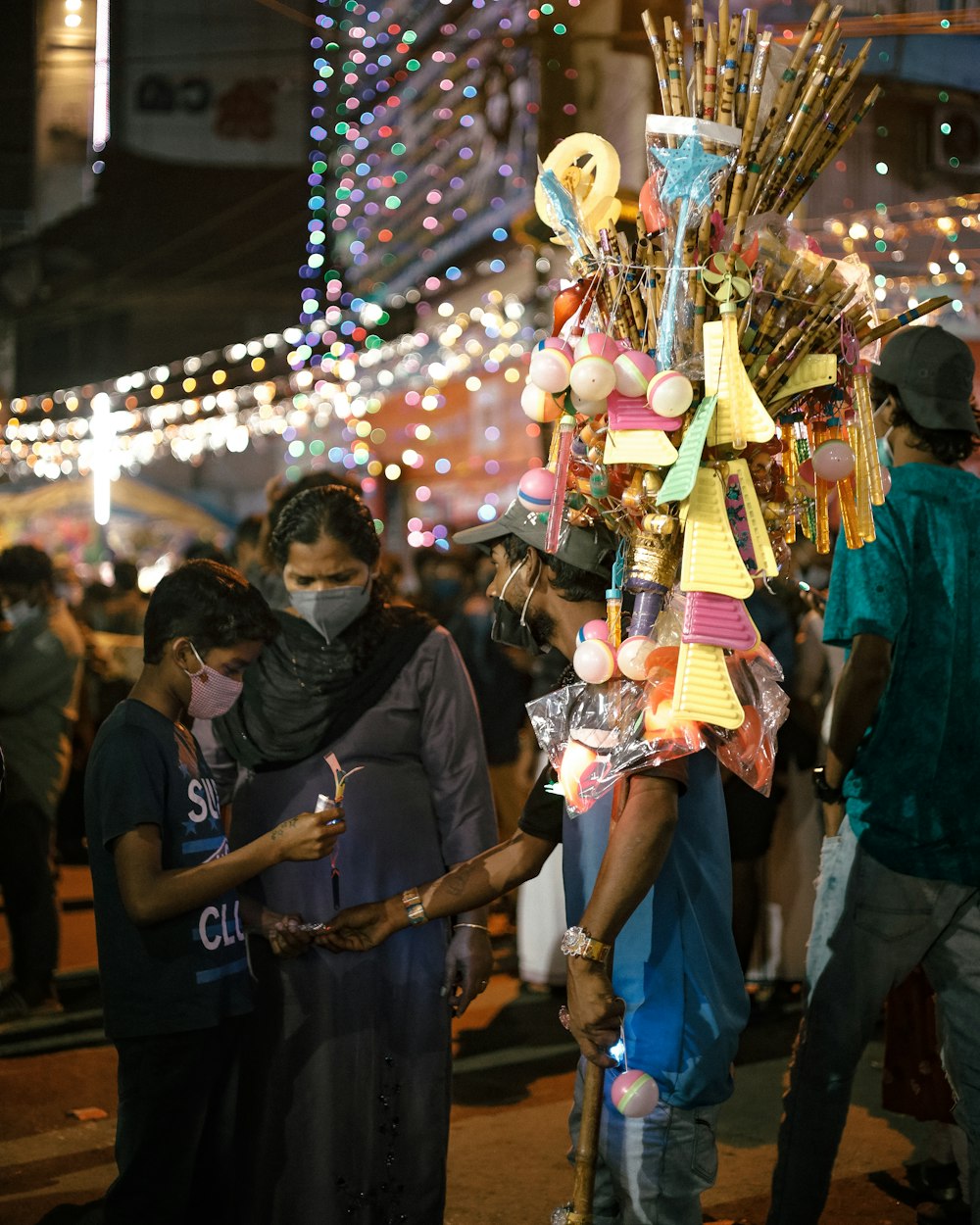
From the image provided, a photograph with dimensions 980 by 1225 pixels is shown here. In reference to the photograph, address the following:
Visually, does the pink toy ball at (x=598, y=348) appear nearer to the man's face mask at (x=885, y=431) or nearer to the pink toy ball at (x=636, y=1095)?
the pink toy ball at (x=636, y=1095)

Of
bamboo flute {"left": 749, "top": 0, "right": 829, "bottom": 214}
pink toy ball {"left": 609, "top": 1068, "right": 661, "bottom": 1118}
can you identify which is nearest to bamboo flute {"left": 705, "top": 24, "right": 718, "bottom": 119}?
bamboo flute {"left": 749, "top": 0, "right": 829, "bottom": 214}

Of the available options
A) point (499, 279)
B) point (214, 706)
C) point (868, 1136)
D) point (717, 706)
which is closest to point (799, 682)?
point (868, 1136)

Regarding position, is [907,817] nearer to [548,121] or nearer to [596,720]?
[596,720]

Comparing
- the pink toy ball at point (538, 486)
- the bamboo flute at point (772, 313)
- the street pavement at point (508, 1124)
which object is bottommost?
the street pavement at point (508, 1124)

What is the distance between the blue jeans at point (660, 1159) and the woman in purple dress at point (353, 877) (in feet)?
2.79

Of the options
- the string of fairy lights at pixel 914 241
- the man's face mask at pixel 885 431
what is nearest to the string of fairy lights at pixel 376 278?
the string of fairy lights at pixel 914 241

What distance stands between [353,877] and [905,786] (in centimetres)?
142

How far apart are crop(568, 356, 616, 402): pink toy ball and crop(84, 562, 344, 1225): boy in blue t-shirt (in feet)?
3.84

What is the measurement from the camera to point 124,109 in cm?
1884

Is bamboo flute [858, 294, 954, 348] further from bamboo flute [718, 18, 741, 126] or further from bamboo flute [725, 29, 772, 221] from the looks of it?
bamboo flute [718, 18, 741, 126]

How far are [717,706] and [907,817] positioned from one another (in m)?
1.22

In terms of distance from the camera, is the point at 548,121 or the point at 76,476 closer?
the point at 548,121

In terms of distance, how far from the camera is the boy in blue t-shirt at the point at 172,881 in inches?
119

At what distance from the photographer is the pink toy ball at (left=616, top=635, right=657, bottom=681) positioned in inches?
98.4
